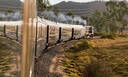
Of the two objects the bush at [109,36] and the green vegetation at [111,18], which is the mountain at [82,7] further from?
the bush at [109,36]

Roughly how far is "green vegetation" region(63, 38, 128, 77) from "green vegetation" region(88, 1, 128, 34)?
1.06 feet

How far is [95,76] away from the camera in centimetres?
261

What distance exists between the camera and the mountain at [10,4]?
0.62 m

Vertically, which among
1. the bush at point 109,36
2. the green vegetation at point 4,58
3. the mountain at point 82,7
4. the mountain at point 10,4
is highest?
the mountain at point 82,7

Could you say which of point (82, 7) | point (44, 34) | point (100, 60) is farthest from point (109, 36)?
point (44, 34)

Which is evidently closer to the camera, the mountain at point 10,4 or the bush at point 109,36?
the mountain at point 10,4

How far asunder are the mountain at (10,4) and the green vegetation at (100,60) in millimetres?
2049

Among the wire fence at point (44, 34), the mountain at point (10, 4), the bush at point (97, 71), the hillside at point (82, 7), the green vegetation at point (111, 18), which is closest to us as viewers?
the mountain at point (10, 4)

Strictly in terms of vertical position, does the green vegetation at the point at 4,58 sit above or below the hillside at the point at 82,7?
below

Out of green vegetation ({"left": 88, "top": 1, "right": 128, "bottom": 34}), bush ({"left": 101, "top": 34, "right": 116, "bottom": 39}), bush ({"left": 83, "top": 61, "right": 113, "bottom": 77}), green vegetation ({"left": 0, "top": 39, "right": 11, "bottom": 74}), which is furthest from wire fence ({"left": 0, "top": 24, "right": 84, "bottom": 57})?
bush ({"left": 101, "top": 34, "right": 116, "bottom": 39})

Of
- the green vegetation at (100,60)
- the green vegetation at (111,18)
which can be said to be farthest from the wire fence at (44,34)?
the green vegetation at (111,18)

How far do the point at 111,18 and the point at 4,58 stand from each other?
454 centimetres

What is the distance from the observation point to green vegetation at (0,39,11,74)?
2.10 feet

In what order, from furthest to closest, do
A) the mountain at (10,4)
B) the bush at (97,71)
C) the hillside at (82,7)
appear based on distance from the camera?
the hillside at (82,7)
the bush at (97,71)
the mountain at (10,4)
